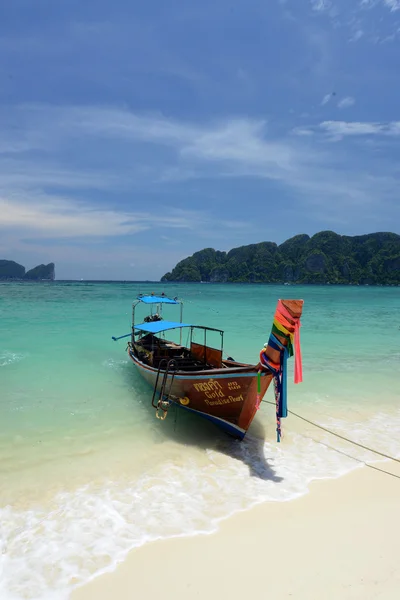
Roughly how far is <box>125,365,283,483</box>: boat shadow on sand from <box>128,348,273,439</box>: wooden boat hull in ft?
1.13

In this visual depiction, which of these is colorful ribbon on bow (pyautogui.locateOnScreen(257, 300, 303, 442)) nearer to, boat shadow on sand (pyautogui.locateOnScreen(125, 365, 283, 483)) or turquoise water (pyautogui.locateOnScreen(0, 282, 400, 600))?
boat shadow on sand (pyautogui.locateOnScreen(125, 365, 283, 483))

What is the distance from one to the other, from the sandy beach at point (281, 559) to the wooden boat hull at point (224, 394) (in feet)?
7.74

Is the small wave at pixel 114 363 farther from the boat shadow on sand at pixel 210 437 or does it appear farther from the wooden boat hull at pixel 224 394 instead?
the wooden boat hull at pixel 224 394

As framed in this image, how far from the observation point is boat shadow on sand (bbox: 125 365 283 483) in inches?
308

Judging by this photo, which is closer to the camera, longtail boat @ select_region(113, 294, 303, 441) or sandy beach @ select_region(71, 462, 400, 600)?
sandy beach @ select_region(71, 462, 400, 600)

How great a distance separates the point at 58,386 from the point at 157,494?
26.0 feet

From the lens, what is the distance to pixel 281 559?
5023 millimetres

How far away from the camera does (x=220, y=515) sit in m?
6.07

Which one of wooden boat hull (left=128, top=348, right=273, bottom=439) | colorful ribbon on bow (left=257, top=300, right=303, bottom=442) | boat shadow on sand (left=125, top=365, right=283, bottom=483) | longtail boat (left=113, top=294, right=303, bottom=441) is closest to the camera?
colorful ribbon on bow (left=257, top=300, right=303, bottom=442)

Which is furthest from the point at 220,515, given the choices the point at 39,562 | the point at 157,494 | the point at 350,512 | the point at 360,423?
the point at 360,423

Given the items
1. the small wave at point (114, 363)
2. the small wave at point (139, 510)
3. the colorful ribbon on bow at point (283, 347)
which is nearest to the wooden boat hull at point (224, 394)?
the colorful ribbon on bow at point (283, 347)

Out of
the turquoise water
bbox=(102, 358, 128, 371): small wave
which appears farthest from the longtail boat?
bbox=(102, 358, 128, 371): small wave

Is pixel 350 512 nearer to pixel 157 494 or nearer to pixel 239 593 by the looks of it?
pixel 239 593

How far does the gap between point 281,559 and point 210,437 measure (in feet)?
13.8
